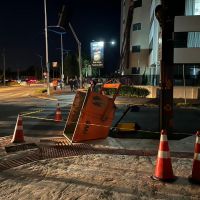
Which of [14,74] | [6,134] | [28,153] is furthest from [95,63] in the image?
[14,74]

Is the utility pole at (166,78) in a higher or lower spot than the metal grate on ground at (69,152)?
higher

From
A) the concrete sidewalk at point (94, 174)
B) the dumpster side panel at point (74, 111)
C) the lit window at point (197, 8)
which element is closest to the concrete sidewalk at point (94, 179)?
the concrete sidewalk at point (94, 174)

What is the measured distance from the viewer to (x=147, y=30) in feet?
215

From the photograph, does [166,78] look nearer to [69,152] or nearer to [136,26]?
[69,152]

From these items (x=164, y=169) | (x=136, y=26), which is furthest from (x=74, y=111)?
(x=136, y=26)

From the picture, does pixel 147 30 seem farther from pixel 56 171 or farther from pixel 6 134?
pixel 56 171

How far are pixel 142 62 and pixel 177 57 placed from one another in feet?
76.1

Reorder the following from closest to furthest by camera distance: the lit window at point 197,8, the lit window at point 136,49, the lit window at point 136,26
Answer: the lit window at point 197,8, the lit window at point 136,49, the lit window at point 136,26

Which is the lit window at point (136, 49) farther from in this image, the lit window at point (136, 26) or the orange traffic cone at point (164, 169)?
the orange traffic cone at point (164, 169)

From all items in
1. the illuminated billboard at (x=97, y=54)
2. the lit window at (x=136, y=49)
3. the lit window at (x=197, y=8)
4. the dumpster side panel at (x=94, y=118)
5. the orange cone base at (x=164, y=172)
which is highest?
the lit window at (x=197, y=8)

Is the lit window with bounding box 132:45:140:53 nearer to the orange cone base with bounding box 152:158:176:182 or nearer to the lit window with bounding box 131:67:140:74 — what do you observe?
the lit window with bounding box 131:67:140:74

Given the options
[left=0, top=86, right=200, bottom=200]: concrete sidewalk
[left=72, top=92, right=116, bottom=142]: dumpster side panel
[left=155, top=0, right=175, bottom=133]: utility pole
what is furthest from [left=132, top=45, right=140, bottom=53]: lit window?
[left=0, top=86, right=200, bottom=200]: concrete sidewalk

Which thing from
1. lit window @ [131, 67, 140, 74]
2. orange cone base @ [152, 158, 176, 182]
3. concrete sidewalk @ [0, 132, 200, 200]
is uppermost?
lit window @ [131, 67, 140, 74]

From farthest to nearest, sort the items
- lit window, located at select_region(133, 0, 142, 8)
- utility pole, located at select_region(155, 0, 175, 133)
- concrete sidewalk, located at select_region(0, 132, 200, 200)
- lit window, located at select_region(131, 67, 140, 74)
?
1. lit window, located at select_region(133, 0, 142, 8)
2. lit window, located at select_region(131, 67, 140, 74)
3. utility pole, located at select_region(155, 0, 175, 133)
4. concrete sidewalk, located at select_region(0, 132, 200, 200)
